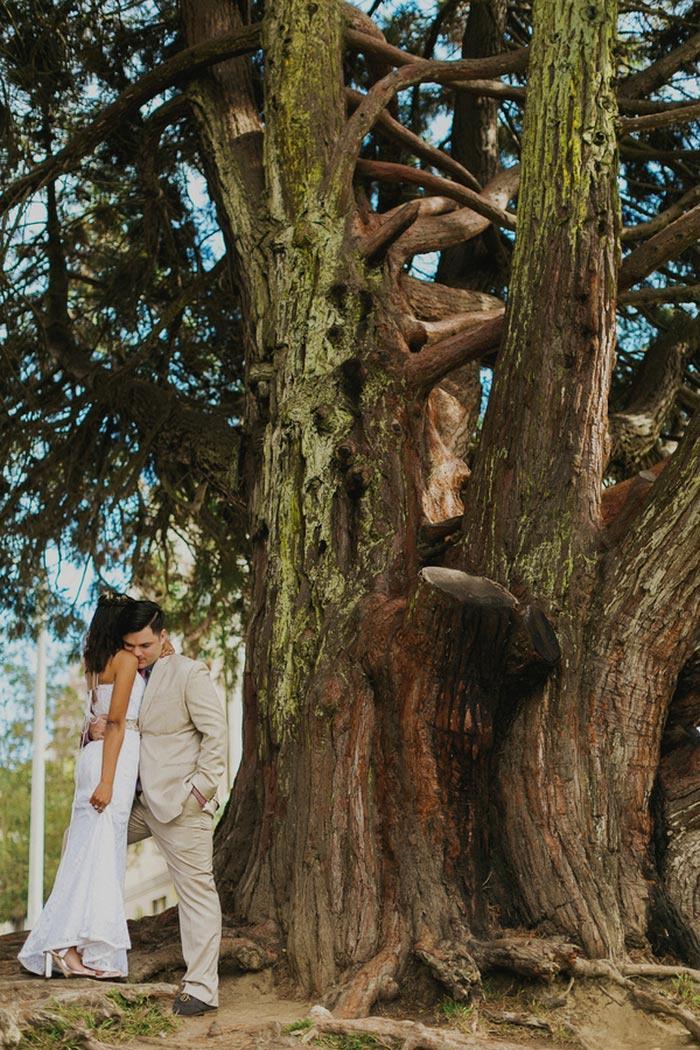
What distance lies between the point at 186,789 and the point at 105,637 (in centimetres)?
82

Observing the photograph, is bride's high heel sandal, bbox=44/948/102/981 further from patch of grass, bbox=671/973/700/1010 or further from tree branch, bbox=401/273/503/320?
tree branch, bbox=401/273/503/320

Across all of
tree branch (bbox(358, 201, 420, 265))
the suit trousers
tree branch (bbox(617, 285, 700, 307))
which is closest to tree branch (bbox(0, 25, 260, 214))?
tree branch (bbox(358, 201, 420, 265))

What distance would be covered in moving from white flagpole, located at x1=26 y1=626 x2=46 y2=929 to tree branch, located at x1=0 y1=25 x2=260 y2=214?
15.5 meters

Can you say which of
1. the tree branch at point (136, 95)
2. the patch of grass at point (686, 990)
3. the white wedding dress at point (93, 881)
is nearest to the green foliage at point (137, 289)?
the tree branch at point (136, 95)

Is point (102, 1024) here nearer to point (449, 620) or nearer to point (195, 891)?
point (195, 891)

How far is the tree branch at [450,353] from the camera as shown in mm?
6238

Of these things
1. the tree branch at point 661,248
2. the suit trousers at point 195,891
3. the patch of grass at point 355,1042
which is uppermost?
the tree branch at point 661,248

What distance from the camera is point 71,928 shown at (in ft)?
16.3

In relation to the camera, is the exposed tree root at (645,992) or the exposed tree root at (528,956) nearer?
the exposed tree root at (645,992)

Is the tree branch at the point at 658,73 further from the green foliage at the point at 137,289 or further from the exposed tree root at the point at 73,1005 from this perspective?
the exposed tree root at the point at 73,1005

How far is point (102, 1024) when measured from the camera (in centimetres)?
448

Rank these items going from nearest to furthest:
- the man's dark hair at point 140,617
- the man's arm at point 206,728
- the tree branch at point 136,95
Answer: the man's arm at point 206,728 → the man's dark hair at point 140,617 → the tree branch at point 136,95

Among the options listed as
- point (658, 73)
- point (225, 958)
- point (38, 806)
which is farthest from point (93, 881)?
point (38, 806)

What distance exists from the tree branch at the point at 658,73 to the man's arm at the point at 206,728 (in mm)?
5177
